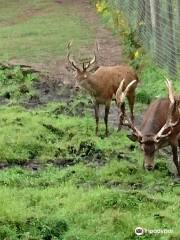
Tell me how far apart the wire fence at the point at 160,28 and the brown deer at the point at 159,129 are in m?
4.46

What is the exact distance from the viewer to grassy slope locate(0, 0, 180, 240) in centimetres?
733

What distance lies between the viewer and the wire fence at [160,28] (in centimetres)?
1436

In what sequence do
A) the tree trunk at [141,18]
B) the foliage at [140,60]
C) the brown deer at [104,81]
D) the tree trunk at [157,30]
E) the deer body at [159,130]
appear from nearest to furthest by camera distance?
the deer body at [159,130]
the brown deer at [104,81]
the foliage at [140,60]
the tree trunk at [157,30]
the tree trunk at [141,18]

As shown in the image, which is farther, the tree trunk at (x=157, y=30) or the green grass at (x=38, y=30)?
the green grass at (x=38, y=30)

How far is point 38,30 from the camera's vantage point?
2162 centimetres

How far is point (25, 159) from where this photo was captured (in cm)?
1026

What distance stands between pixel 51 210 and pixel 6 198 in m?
0.55

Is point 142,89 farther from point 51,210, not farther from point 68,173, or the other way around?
point 51,210

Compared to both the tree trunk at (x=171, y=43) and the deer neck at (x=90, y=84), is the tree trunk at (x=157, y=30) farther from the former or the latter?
the deer neck at (x=90, y=84)

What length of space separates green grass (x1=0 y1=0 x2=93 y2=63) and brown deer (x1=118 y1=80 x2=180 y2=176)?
8326 millimetres

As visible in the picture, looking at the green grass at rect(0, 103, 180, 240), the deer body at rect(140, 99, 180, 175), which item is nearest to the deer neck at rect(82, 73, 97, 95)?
the green grass at rect(0, 103, 180, 240)

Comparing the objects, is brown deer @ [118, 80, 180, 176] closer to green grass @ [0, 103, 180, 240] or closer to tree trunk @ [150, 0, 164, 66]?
green grass @ [0, 103, 180, 240]

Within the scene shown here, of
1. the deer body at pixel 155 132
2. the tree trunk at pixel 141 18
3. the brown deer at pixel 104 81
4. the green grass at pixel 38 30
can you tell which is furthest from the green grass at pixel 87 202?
the green grass at pixel 38 30

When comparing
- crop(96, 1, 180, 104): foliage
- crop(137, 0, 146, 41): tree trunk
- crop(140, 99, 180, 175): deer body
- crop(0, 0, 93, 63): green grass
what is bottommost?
crop(0, 0, 93, 63): green grass
